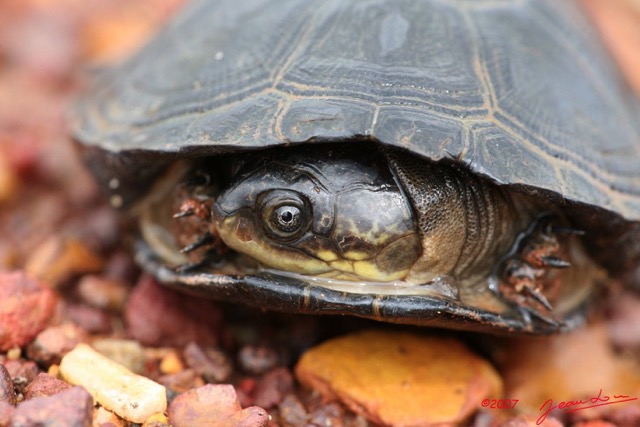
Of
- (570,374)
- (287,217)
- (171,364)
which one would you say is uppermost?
(287,217)

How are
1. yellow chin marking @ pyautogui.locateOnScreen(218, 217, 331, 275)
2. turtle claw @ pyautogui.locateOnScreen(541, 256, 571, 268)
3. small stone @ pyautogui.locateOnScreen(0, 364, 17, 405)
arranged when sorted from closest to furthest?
small stone @ pyautogui.locateOnScreen(0, 364, 17, 405), yellow chin marking @ pyautogui.locateOnScreen(218, 217, 331, 275), turtle claw @ pyautogui.locateOnScreen(541, 256, 571, 268)

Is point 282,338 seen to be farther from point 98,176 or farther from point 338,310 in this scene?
point 98,176

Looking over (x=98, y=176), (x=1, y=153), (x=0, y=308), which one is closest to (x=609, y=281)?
(x=98, y=176)

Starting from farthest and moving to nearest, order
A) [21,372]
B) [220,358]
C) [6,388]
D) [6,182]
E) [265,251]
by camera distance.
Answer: [6,182] < [220,358] < [265,251] < [21,372] < [6,388]

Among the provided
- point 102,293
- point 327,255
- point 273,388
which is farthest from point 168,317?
point 327,255

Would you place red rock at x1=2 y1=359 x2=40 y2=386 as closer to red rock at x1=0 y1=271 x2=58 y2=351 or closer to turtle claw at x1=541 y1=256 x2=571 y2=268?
red rock at x1=0 y1=271 x2=58 y2=351

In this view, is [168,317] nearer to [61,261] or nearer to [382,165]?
[61,261]

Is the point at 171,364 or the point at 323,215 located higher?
the point at 323,215

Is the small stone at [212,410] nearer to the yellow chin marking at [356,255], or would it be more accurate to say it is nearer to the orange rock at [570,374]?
the yellow chin marking at [356,255]

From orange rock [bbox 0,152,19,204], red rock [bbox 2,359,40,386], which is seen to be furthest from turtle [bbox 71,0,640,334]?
orange rock [bbox 0,152,19,204]
